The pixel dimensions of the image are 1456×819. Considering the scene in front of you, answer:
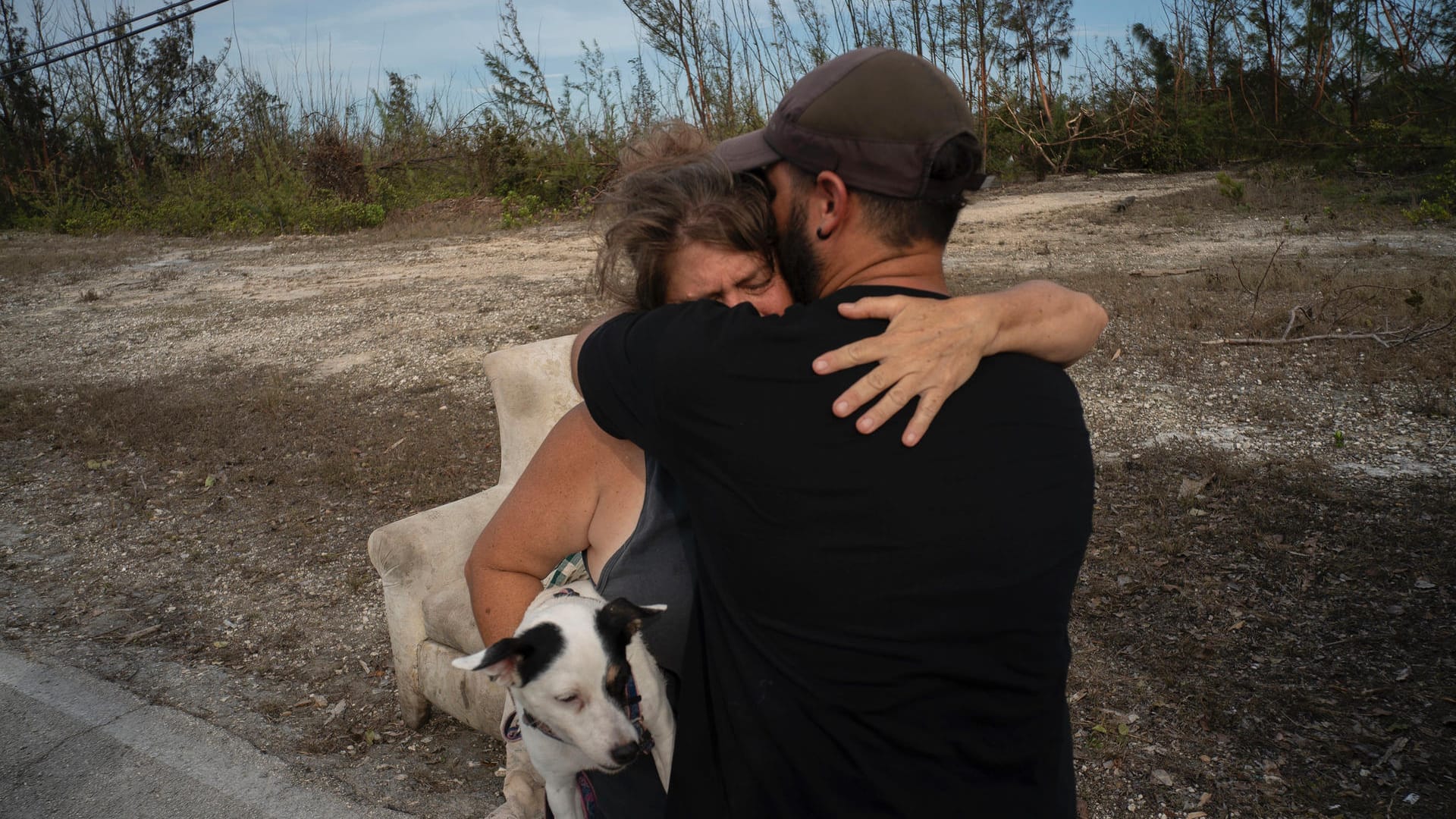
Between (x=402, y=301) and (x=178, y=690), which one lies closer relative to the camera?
(x=178, y=690)

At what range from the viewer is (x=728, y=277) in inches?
69.2

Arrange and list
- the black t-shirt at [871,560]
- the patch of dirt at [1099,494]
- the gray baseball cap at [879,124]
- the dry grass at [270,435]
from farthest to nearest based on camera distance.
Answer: the dry grass at [270,435] < the patch of dirt at [1099,494] < the gray baseball cap at [879,124] < the black t-shirt at [871,560]

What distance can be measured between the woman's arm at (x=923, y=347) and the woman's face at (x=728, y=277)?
39 cm

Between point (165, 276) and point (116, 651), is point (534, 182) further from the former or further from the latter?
point (116, 651)

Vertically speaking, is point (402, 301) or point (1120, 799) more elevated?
point (402, 301)

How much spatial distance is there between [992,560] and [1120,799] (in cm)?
182

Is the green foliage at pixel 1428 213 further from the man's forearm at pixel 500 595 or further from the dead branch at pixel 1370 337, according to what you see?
the man's forearm at pixel 500 595

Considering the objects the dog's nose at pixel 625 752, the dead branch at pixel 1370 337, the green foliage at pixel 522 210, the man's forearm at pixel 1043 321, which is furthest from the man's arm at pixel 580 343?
the green foliage at pixel 522 210

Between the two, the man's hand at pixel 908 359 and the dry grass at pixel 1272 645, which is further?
the dry grass at pixel 1272 645

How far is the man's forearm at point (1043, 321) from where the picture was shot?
1.51 metres

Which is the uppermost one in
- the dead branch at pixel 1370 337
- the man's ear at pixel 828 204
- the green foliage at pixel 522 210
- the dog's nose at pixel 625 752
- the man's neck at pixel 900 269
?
the green foliage at pixel 522 210

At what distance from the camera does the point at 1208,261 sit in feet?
27.8

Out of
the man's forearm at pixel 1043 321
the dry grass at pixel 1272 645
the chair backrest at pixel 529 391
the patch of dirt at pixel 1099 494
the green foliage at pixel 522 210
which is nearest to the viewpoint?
the man's forearm at pixel 1043 321

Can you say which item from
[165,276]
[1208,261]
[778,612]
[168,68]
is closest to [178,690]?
[778,612]
